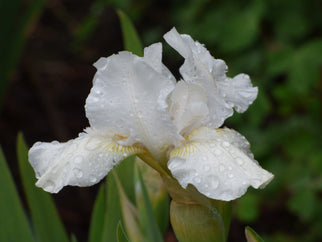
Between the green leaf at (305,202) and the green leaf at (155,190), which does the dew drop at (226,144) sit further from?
the green leaf at (305,202)

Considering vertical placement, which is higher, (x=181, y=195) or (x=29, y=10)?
(x=29, y=10)

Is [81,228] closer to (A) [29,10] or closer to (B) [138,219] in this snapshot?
(A) [29,10]

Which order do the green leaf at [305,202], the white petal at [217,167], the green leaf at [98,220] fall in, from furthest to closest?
the green leaf at [305,202] < the green leaf at [98,220] < the white petal at [217,167]

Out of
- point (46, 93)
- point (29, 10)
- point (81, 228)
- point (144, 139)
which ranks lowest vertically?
point (81, 228)

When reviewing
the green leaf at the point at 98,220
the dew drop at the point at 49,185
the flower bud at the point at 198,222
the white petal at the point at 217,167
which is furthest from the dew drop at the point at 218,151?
the green leaf at the point at 98,220

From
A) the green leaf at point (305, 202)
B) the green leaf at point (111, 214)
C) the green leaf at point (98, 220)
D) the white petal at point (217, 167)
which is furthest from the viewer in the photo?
the green leaf at point (305, 202)

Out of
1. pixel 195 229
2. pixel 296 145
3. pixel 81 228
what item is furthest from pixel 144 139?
pixel 81 228

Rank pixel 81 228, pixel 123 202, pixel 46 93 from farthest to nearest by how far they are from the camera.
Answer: pixel 46 93 < pixel 81 228 < pixel 123 202

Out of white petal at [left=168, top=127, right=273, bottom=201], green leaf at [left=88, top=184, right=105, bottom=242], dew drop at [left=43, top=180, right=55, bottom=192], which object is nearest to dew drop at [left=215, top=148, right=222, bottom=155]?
white petal at [left=168, top=127, right=273, bottom=201]
